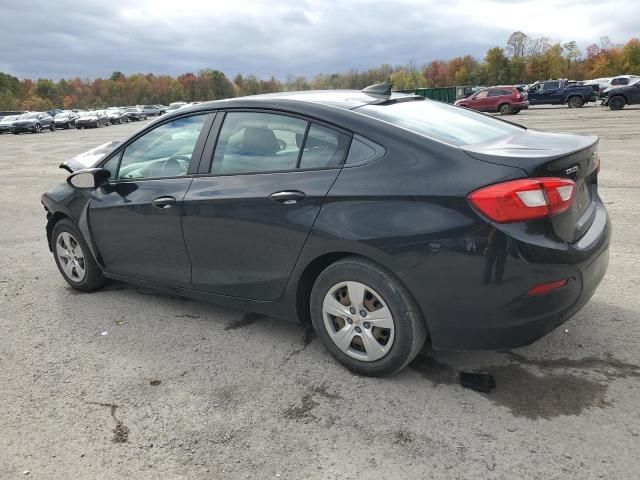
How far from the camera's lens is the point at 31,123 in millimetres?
42000

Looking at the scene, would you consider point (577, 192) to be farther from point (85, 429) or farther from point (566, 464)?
point (85, 429)

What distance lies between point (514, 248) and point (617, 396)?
1.04 m

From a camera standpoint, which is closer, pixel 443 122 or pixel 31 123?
pixel 443 122

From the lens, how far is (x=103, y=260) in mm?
4629

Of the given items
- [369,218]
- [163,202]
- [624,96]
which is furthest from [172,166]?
[624,96]

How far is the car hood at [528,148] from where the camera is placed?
8.94ft

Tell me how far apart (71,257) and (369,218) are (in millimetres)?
3233

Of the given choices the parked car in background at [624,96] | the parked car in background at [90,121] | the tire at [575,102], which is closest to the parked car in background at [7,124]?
the parked car in background at [90,121]

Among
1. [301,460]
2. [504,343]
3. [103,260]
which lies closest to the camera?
[301,460]

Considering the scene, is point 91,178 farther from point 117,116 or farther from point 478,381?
point 117,116

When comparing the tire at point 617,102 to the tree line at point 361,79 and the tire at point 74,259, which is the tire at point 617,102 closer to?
the tire at point 74,259

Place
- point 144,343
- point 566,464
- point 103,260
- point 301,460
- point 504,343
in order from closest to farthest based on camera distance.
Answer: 1. point 566,464
2. point 301,460
3. point 504,343
4. point 144,343
5. point 103,260

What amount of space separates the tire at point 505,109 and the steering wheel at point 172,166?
30.5m

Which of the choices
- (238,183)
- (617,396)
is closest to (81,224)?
(238,183)
